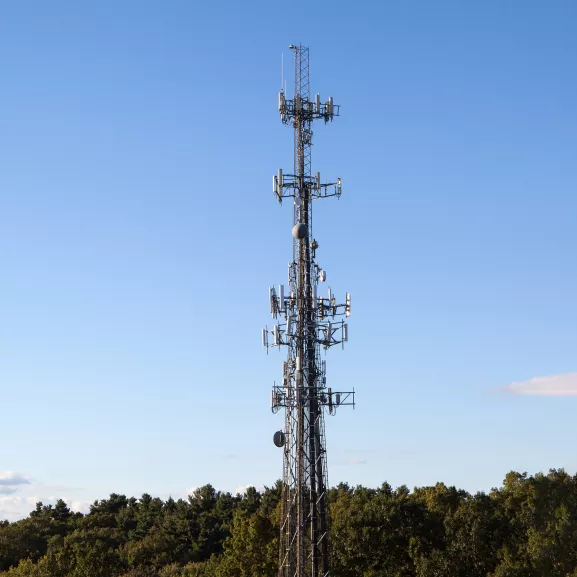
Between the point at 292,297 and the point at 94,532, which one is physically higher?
the point at 292,297

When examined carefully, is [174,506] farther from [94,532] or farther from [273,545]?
[273,545]

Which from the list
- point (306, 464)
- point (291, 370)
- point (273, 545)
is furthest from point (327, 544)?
point (273, 545)

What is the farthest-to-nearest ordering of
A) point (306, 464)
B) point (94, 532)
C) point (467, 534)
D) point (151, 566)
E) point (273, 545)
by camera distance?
point (94, 532), point (151, 566), point (467, 534), point (273, 545), point (306, 464)

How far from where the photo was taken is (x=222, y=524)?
85250 mm

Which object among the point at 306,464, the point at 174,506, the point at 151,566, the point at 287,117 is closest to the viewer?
the point at 306,464

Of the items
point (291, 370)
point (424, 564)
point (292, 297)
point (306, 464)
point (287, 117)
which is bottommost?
point (424, 564)

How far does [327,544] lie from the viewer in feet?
117

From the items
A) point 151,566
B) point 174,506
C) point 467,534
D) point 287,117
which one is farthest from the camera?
point 174,506

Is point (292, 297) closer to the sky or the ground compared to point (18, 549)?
closer to the sky

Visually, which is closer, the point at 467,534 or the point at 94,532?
the point at 467,534

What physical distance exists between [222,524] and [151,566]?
11364 millimetres

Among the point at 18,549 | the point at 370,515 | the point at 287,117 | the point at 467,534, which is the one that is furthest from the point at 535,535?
the point at 18,549

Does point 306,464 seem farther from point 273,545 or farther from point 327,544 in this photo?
point 273,545

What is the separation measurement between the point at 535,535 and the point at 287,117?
88.4 feet
